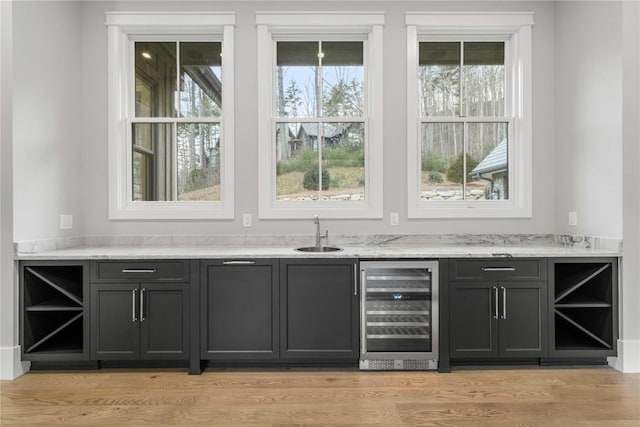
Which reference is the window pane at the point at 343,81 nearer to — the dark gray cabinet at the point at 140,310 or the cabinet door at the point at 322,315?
the cabinet door at the point at 322,315

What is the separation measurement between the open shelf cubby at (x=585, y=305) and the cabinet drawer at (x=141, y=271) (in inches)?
110

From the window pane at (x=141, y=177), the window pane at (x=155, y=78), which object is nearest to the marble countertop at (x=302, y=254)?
the window pane at (x=141, y=177)

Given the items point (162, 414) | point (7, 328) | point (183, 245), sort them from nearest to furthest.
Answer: point (162, 414), point (7, 328), point (183, 245)

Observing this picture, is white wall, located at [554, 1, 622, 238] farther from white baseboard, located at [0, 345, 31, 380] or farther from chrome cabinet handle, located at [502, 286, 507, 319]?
white baseboard, located at [0, 345, 31, 380]

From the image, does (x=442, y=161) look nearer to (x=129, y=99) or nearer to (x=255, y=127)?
(x=255, y=127)

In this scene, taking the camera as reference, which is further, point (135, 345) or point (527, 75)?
point (527, 75)

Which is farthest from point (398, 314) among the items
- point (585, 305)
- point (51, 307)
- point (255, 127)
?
point (51, 307)

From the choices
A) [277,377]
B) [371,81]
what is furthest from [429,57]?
[277,377]

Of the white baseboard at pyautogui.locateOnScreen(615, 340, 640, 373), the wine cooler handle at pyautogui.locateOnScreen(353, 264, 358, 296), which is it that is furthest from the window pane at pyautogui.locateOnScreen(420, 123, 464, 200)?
the white baseboard at pyautogui.locateOnScreen(615, 340, 640, 373)

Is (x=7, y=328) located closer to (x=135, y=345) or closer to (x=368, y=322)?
(x=135, y=345)

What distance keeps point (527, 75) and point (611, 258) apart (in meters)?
1.73

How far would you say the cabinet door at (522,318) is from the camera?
9.89ft

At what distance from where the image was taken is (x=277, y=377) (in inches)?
116

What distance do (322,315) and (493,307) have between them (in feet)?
4.21
